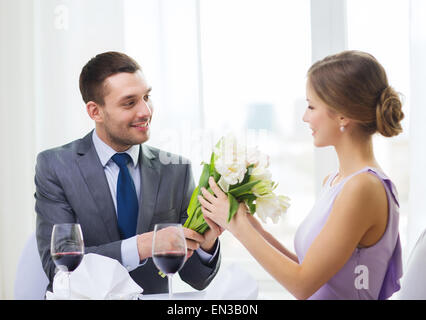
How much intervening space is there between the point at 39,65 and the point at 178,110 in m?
0.82

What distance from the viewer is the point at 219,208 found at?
53.7 inches

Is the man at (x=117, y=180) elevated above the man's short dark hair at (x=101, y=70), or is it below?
below

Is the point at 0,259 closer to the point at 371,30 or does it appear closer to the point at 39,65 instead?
the point at 39,65

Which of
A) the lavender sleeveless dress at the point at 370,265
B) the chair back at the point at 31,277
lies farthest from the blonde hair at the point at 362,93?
the chair back at the point at 31,277

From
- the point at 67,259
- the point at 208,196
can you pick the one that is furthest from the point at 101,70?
the point at 67,259

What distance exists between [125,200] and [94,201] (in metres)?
0.11

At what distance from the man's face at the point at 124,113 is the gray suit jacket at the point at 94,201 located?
8cm

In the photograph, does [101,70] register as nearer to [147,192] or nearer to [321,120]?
[147,192]

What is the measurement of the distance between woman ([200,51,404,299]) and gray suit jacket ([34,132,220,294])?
435 mm

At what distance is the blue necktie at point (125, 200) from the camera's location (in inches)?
74.0

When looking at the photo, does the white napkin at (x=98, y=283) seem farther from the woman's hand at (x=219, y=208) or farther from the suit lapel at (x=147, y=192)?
the suit lapel at (x=147, y=192)

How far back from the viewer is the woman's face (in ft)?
4.82

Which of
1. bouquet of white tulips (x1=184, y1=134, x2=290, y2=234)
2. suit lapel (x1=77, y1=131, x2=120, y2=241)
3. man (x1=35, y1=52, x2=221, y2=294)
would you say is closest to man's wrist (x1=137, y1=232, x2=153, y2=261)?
man (x1=35, y1=52, x2=221, y2=294)
